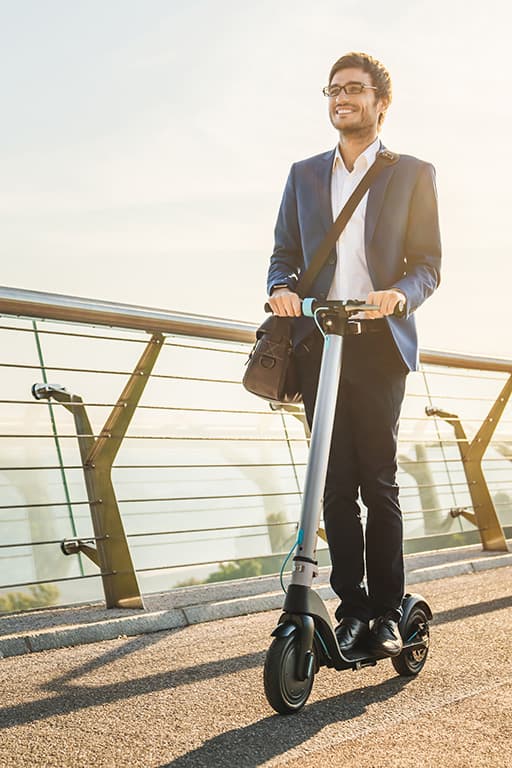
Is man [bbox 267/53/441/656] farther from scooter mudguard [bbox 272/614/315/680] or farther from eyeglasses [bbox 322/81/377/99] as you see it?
scooter mudguard [bbox 272/614/315/680]

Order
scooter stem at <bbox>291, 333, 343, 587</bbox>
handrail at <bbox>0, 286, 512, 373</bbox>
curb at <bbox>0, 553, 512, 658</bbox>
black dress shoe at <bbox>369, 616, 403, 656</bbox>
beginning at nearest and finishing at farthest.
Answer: scooter stem at <bbox>291, 333, 343, 587</bbox> → black dress shoe at <bbox>369, 616, 403, 656</bbox> → curb at <bbox>0, 553, 512, 658</bbox> → handrail at <bbox>0, 286, 512, 373</bbox>

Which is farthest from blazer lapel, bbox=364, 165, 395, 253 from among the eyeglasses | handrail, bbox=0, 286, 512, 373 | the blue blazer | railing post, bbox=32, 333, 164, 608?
railing post, bbox=32, 333, 164, 608

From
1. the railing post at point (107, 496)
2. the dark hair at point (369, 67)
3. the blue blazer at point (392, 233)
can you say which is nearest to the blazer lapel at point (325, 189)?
the blue blazer at point (392, 233)

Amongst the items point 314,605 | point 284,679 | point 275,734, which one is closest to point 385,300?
point 314,605

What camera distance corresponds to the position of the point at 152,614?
3545 millimetres

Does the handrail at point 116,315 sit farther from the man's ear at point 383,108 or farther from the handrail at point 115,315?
the man's ear at point 383,108

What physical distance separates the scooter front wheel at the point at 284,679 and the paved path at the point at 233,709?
0.03 meters

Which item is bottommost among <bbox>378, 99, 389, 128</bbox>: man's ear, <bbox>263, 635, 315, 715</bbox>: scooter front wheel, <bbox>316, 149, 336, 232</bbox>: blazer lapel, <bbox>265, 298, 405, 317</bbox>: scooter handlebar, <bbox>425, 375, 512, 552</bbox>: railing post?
<bbox>425, 375, 512, 552</bbox>: railing post

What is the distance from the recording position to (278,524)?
15.0 feet

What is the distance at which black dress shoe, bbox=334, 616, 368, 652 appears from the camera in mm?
2625

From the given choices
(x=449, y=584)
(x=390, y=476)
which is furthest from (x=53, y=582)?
(x=449, y=584)

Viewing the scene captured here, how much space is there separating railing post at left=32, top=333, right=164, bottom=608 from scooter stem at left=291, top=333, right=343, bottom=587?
1471 millimetres

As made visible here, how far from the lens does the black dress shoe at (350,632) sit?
262 cm

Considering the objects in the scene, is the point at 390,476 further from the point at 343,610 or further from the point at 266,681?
the point at 266,681
